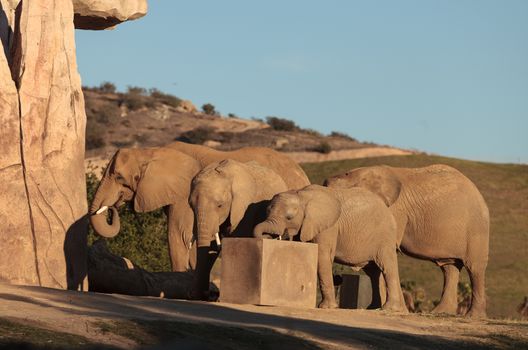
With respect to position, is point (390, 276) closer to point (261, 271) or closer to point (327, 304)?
point (327, 304)

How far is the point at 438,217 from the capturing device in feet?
77.1

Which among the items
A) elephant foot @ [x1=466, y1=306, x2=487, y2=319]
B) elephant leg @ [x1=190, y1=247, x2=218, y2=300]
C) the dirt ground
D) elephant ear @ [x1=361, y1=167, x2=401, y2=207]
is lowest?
elephant foot @ [x1=466, y1=306, x2=487, y2=319]

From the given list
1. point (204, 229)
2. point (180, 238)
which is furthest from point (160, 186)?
point (204, 229)

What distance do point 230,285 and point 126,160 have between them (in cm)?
579

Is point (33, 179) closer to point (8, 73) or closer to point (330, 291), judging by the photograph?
point (8, 73)

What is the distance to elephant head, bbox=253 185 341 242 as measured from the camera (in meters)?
17.9

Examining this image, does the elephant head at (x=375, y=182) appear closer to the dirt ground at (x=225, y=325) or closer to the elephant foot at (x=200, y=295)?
the elephant foot at (x=200, y=295)

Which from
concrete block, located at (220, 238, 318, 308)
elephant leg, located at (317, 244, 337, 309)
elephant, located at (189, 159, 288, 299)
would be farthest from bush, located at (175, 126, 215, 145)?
concrete block, located at (220, 238, 318, 308)

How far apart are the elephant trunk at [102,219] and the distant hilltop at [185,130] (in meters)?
50.3

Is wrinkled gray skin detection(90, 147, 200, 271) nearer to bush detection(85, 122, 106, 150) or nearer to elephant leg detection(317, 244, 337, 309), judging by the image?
elephant leg detection(317, 244, 337, 309)

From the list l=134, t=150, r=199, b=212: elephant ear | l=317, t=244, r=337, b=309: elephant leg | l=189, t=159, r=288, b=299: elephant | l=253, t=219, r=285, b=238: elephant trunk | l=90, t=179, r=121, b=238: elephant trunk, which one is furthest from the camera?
l=134, t=150, r=199, b=212: elephant ear

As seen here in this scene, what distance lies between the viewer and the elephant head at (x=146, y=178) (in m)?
22.1

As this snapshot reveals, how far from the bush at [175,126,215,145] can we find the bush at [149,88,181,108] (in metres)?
9.98

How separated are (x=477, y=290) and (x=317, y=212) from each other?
5.96 meters
